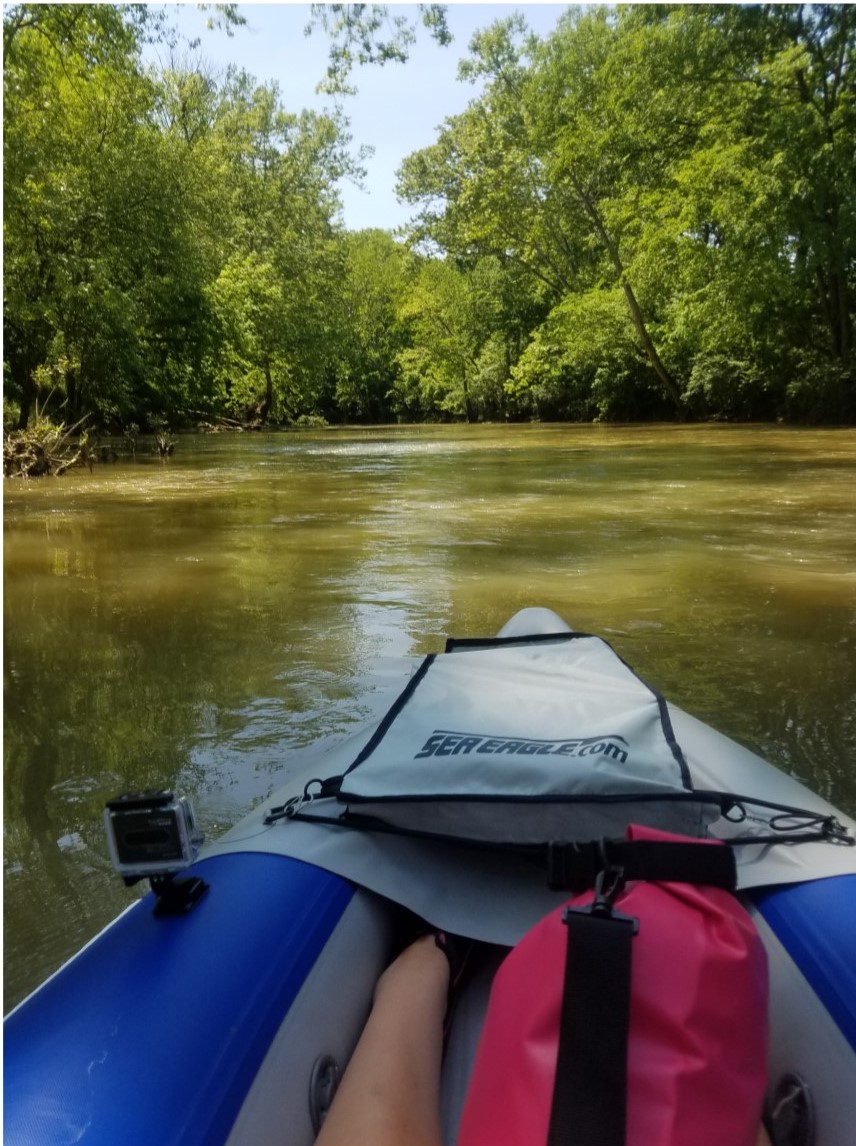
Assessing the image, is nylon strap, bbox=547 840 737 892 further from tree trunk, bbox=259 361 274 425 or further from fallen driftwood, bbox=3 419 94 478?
tree trunk, bbox=259 361 274 425

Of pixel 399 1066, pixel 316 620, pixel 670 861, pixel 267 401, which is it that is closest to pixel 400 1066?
pixel 399 1066

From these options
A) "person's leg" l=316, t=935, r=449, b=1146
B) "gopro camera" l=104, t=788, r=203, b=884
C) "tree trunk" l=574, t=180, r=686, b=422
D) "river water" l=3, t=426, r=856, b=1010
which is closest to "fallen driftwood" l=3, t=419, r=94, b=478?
"river water" l=3, t=426, r=856, b=1010

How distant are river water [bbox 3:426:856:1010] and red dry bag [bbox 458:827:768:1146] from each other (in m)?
0.95

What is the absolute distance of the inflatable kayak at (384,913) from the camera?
0.90 meters

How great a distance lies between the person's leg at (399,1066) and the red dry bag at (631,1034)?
0.12 m

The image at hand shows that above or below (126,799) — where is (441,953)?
below

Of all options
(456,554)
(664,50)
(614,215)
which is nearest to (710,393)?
(614,215)

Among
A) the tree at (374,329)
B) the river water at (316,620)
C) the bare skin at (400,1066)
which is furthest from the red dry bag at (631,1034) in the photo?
the tree at (374,329)

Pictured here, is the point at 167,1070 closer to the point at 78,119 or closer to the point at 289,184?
the point at 78,119

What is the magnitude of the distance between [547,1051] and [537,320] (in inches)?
1164

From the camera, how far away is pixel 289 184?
2636 cm

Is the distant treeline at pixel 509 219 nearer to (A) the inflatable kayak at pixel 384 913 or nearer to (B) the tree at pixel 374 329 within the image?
(B) the tree at pixel 374 329

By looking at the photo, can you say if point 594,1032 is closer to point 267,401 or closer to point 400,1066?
point 400,1066

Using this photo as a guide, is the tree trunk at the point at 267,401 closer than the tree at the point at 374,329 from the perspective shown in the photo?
Yes
